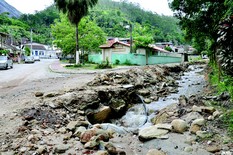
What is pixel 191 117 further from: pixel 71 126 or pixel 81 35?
pixel 81 35

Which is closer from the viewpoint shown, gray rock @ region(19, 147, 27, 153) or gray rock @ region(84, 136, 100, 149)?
gray rock @ region(19, 147, 27, 153)

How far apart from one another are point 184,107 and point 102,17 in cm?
8776

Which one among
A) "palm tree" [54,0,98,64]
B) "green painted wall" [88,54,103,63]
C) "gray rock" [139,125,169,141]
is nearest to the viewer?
"gray rock" [139,125,169,141]

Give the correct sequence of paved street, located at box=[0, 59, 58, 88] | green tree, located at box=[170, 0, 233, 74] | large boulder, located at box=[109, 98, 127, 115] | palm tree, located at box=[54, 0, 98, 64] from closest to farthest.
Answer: large boulder, located at box=[109, 98, 127, 115]
green tree, located at box=[170, 0, 233, 74]
paved street, located at box=[0, 59, 58, 88]
palm tree, located at box=[54, 0, 98, 64]

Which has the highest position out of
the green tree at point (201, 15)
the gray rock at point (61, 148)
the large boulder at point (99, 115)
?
the green tree at point (201, 15)

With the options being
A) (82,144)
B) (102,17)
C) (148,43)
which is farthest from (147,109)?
(102,17)

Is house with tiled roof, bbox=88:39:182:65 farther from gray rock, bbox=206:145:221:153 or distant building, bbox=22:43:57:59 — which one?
distant building, bbox=22:43:57:59

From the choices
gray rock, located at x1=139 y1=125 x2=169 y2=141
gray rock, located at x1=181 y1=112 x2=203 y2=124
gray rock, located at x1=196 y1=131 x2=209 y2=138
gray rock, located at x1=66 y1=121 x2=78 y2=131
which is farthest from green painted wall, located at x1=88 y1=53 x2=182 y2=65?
gray rock, located at x1=196 y1=131 x2=209 y2=138

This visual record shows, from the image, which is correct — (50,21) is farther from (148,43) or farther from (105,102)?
(105,102)

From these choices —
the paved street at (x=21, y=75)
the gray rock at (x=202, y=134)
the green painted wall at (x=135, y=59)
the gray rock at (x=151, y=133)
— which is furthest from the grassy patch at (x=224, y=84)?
the green painted wall at (x=135, y=59)

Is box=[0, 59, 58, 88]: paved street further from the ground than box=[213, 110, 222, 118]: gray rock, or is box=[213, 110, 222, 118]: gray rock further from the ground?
box=[0, 59, 58, 88]: paved street

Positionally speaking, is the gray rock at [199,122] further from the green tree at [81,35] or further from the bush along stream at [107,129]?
the green tree at [81,35]

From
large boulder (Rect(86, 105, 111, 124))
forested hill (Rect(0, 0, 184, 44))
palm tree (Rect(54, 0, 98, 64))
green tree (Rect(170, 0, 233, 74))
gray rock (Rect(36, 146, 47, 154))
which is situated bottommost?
large boulder (Rect(86, 105, 111, 124))

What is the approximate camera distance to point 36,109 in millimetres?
7953
